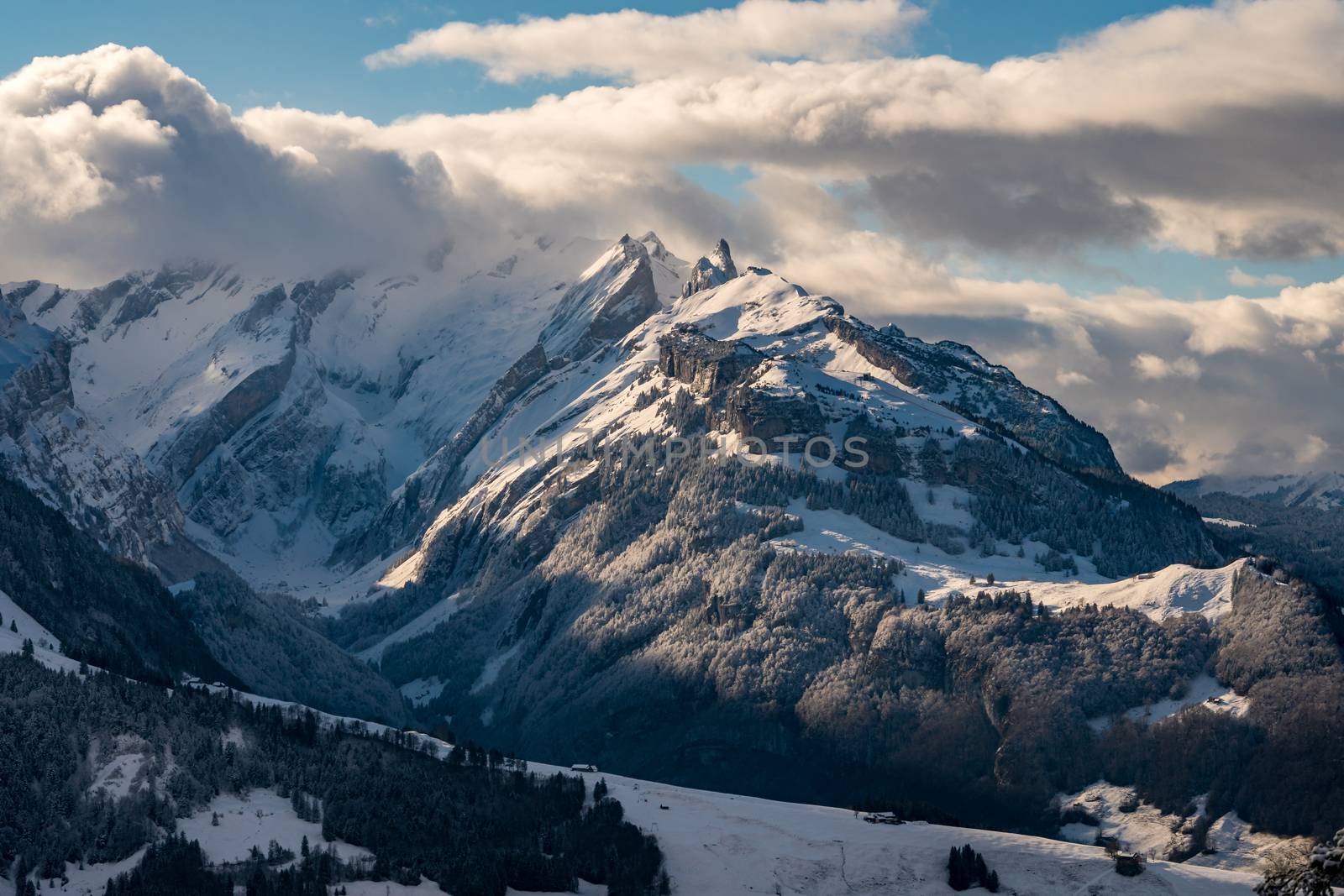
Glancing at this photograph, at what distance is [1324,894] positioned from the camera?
121 m
